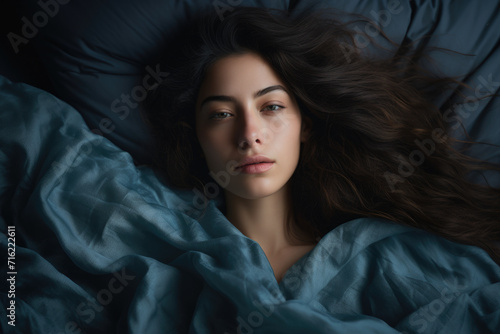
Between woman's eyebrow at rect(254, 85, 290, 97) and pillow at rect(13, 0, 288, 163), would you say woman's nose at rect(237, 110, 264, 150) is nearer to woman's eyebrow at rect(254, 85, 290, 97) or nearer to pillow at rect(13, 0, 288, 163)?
woman's eyebrow at rect(254, 85, 290, 97)

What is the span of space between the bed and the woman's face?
156 millimetres

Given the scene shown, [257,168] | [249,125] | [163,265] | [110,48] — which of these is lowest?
[163,265]

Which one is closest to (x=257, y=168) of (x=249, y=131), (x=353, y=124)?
(x=249, y=131)

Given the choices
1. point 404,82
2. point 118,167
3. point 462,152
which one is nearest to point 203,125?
point 118,167

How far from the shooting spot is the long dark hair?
3.84ft

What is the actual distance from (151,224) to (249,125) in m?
0.37

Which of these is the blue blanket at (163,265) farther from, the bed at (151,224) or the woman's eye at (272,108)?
the woman's eye at (272,108)

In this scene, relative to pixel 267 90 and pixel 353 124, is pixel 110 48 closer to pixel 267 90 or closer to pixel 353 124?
pixel 267 90

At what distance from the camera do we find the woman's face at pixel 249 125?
3.55 feet

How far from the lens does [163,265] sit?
3.66 ft

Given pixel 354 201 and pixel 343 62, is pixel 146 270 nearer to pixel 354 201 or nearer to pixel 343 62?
pixel 354 201

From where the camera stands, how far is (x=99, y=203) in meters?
1.20

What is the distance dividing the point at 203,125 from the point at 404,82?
57 cm

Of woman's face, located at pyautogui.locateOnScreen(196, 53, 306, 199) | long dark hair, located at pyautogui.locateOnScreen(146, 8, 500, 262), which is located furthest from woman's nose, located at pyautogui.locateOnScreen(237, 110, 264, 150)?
long dark hair, located at pyautogui.locateOnScreen(146, 8, 500, 262)
